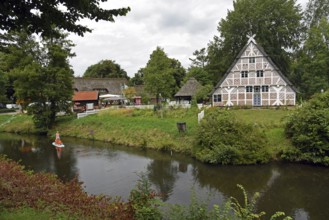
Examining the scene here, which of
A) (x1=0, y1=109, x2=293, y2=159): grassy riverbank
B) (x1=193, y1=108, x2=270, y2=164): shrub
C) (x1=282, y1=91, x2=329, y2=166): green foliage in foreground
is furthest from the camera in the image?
(x1=0, y1=109, x2=293, y2=159): grassy riverbank

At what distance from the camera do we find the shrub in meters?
17.4

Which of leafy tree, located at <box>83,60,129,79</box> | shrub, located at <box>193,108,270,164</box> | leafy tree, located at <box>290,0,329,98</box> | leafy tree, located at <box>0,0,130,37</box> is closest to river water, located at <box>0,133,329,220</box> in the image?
shrub, located at <box>193,108,270,164</box>

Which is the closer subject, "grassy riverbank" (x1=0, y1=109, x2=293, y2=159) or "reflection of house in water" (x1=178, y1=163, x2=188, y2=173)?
"reflection of house in water" (x1=178, y1=163, x2=188, y2=173)

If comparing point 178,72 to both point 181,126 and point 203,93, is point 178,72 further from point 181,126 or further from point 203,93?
point 181,126

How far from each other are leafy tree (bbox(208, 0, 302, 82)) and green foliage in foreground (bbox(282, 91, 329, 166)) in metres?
24.3

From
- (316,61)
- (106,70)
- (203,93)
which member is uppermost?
(106,70)

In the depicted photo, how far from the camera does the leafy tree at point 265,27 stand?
4031cm

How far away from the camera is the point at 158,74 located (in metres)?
34.8

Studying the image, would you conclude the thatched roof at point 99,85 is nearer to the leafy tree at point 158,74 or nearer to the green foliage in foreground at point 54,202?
the leafy tree at point 158,74

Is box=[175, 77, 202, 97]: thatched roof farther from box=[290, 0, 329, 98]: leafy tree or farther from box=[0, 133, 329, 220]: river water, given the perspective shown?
box=[0, 133, 329, 220]: river water

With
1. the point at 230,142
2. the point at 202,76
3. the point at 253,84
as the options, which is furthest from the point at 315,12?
the point at 230,142

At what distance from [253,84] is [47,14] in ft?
98.1

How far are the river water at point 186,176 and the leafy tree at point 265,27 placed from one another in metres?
26.9

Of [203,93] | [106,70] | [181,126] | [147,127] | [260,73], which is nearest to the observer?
[181,126]
